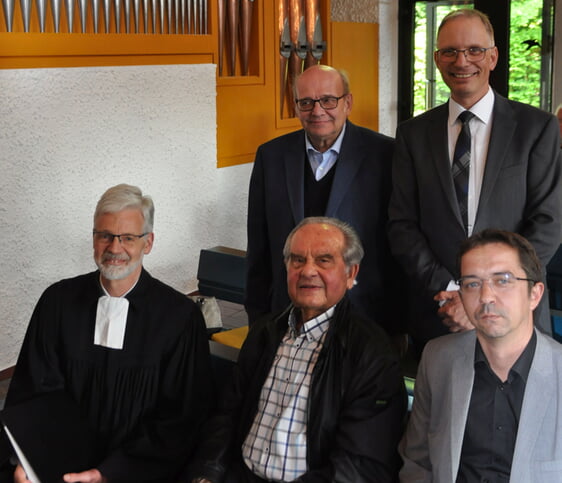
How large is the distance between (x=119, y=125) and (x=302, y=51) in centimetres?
234

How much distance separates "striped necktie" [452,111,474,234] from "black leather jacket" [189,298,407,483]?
59 cm

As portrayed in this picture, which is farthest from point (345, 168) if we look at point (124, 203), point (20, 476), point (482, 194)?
point (20, 476)

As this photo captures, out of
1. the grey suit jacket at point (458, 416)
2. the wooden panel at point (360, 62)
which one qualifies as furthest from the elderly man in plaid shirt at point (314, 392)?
the wooden panel at point (360, 62)

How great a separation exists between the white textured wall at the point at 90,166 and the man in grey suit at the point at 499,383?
→ 10.0 feet

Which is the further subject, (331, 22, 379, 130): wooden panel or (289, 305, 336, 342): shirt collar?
(331, 22, 379, 130): wooden panel

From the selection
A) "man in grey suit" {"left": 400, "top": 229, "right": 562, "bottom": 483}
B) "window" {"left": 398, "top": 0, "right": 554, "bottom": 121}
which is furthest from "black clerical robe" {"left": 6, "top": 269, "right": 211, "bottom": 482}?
"window" {"left": 398, "top": 0, "right": 554, "bottom": 121}

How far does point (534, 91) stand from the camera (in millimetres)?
7277

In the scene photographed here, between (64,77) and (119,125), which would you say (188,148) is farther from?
(64,77)

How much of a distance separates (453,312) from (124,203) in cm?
115

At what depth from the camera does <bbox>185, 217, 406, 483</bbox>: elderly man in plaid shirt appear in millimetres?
2264

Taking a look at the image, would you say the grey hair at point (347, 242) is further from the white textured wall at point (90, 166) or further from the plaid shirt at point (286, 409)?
the white textured wall at point (90, 166)

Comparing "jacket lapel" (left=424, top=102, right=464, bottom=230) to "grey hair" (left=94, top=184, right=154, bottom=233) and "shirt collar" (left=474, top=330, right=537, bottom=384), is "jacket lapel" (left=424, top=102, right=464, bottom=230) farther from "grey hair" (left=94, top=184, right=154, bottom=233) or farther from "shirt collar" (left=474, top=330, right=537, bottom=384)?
"grey hair" (left=94, top=184, right=154, bottom=233)

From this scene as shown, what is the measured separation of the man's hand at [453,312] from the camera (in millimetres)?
2559

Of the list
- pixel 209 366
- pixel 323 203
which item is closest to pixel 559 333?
pixel 323 203
